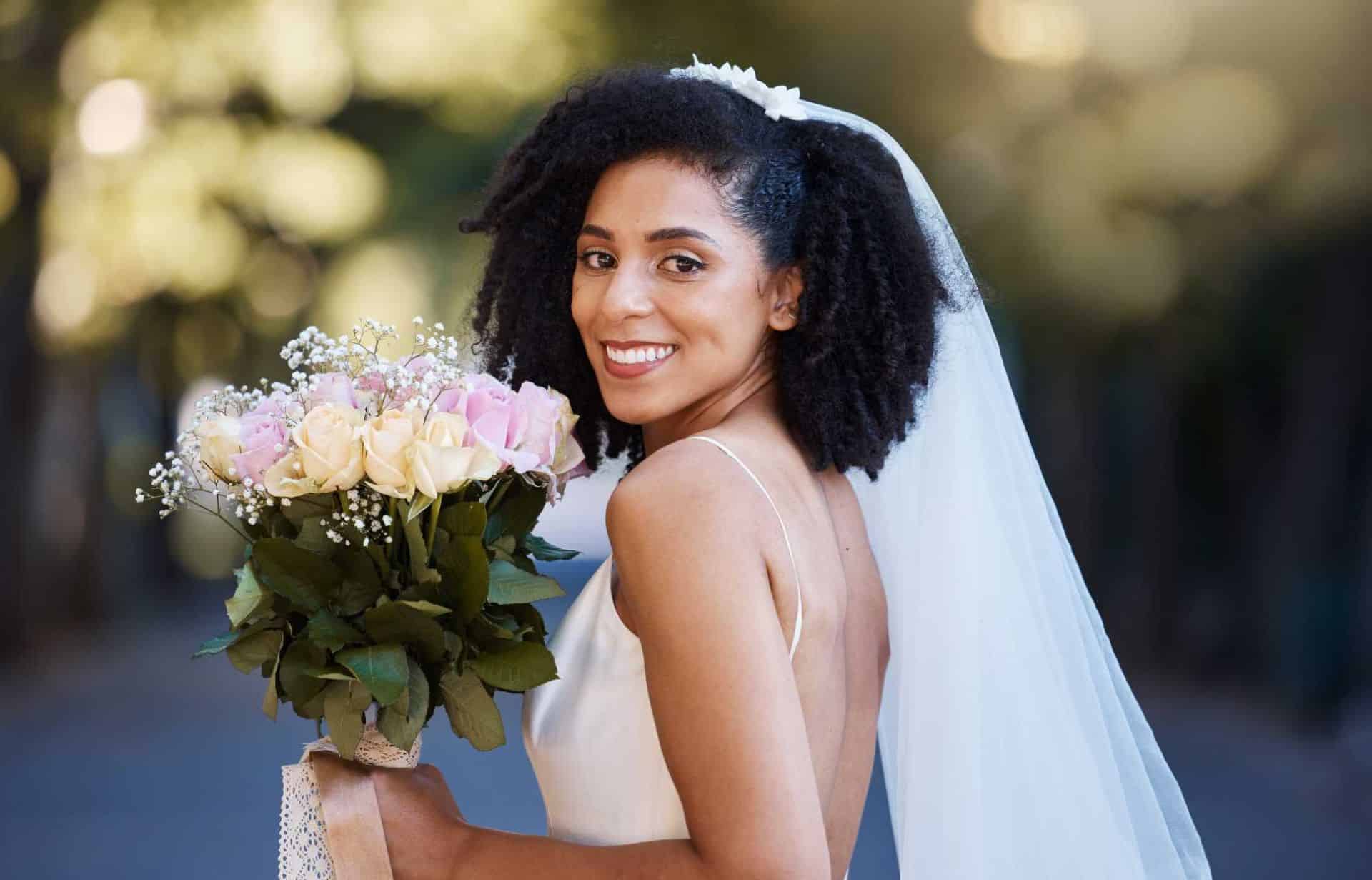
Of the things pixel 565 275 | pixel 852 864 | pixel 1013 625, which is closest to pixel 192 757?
pixel 852 864

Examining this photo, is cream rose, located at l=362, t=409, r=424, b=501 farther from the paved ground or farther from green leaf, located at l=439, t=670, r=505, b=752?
the paved ground

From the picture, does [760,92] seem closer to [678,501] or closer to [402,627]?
[678,501]

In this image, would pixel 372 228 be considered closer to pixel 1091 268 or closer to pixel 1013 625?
pixel 1091 268

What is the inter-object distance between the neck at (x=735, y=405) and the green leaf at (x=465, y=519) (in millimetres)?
356

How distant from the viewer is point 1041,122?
24.1 ft

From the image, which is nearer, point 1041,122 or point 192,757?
point 192,757

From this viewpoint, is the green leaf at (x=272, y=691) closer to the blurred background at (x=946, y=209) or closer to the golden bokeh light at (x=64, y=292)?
the blurred background at (x=946, y=209)

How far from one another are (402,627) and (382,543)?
0.12 metres

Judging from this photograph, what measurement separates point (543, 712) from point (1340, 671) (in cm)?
594

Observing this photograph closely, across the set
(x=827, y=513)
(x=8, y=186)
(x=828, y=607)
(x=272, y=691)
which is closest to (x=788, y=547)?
(x=828, y=607)

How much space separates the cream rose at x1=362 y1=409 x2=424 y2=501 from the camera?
162cm

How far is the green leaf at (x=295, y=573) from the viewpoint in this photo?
166 centimetres

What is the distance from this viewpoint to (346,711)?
1700mm

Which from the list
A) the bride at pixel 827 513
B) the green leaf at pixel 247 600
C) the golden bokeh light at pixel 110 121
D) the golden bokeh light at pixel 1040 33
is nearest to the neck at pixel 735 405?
the bride at pixel 827 513
